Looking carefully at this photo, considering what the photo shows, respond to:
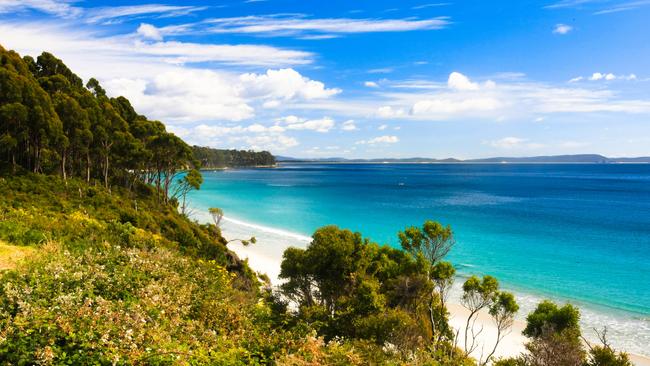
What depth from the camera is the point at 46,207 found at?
69.8ft

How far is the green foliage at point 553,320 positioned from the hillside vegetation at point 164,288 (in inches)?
2.2

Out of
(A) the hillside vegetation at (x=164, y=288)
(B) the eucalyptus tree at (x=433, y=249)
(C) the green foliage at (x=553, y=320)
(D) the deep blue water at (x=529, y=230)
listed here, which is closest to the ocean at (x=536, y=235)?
(D) the deep blue water at (x=529, y=230)

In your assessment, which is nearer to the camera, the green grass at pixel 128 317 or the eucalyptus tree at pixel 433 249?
the green grass at pixel 128 317

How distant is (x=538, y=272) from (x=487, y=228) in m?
22.9

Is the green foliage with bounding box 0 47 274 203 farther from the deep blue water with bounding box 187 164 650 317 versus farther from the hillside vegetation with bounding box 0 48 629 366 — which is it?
the deep blue water with bounding box 187 164 650 317

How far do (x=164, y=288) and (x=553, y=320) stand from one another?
19.0 metres

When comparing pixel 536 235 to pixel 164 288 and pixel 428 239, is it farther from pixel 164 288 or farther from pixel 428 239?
pixel 164 288

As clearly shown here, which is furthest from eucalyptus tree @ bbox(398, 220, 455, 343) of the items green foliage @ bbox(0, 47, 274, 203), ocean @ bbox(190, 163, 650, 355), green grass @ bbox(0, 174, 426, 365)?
green foliage @ bbox(0, 47, 274, 203)

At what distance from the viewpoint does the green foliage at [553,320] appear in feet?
62.8

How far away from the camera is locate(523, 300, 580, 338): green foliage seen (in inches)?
754

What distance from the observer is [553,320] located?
64.0 feet

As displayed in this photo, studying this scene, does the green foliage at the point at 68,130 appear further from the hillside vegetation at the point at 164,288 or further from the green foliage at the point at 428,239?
the green foliage at the point at 428,239

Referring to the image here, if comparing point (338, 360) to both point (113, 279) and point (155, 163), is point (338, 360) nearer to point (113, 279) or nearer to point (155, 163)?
point (113, 279)

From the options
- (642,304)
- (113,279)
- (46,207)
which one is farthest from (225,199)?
(113,279)
